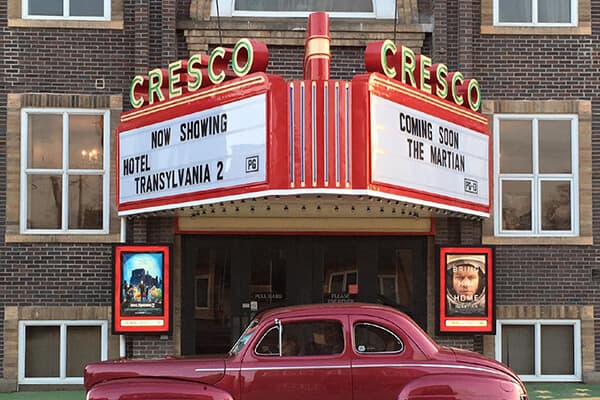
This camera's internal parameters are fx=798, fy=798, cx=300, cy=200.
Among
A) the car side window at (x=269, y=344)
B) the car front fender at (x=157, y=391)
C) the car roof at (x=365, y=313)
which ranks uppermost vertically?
the car roof at (x=365, y=313)

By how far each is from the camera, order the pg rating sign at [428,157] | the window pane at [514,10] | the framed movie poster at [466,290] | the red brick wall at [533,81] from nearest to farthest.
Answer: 1. the pg rating sign at [428,157]
2. the framed movie poster at [466,290]
3. the red brick wall at [533,81]
4. the window pane at [514,10]

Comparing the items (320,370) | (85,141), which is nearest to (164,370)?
(320,370)

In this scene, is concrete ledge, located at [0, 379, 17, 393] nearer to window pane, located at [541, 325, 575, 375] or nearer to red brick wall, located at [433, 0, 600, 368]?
red brick wall, located at [433, 0, 600, 368]

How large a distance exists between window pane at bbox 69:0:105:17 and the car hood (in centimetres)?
672

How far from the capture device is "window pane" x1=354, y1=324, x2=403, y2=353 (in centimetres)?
750

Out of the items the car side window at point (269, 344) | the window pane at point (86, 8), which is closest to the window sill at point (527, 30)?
the window pane at point (86, 8)

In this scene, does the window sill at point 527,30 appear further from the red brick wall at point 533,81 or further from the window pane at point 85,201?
→ the window pane at point 85,201

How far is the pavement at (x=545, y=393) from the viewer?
1127 cm

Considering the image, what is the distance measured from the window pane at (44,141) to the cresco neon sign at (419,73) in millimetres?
5369

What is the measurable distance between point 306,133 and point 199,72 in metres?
1.92

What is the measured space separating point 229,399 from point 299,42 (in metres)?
6.69

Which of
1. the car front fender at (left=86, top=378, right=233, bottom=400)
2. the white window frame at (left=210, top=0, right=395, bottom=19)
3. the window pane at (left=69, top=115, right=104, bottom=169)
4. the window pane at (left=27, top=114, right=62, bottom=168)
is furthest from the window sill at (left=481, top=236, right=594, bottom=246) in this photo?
the window pane at (left=27, top=114, right=62, bottom=168)

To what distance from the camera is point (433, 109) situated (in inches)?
400

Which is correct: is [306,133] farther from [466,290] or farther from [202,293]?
[466,290]
